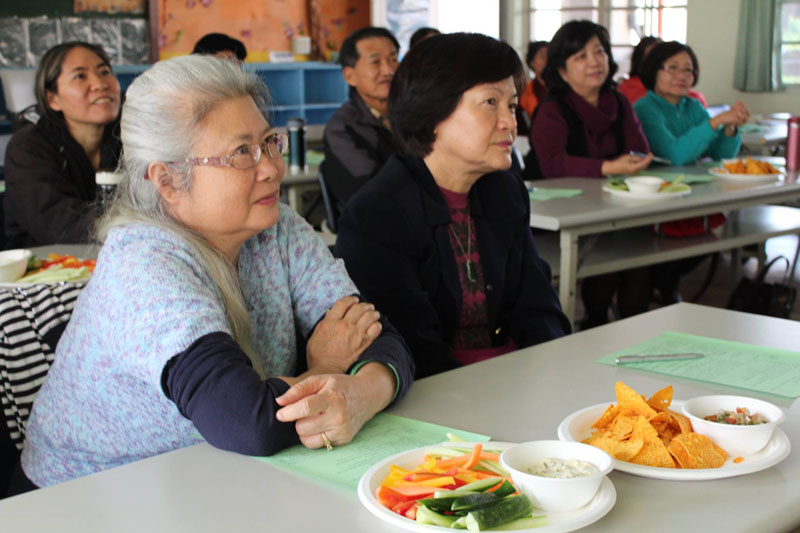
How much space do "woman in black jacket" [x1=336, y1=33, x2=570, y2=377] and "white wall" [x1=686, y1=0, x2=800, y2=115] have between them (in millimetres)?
7066

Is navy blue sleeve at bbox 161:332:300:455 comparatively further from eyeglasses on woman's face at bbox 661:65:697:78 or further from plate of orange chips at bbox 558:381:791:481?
eyeglasses on woman's face at bbox 661:65:697:78

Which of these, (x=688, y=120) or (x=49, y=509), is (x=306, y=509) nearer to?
(x=49, y=509)

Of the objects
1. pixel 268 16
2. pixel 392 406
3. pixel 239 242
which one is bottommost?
pixel 392 406

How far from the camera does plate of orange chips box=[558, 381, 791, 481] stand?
107cm

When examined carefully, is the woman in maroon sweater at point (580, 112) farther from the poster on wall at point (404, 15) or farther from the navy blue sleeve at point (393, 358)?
the poster on wall at point (404, 15)

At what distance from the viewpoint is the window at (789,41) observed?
8016mm

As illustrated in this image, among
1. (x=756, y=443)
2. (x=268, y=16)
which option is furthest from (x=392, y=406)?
(x=268, y=16)

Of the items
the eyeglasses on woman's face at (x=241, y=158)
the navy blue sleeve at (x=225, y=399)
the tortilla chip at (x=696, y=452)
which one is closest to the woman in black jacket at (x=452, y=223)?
the eyeglasses on woman's face at (x=241, y=158)

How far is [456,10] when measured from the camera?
10.1 metres

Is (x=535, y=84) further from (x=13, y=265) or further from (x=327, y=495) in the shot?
(x=327, y=495)

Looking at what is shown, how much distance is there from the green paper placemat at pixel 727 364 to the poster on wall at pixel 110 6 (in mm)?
6519

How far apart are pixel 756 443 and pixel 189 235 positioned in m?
0.86

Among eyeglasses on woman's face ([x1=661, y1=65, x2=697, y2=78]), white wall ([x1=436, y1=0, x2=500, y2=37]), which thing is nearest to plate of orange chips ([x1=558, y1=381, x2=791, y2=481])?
eyeglasses on woman's face ([x1=661, y1=65, x2=697, y2=78])

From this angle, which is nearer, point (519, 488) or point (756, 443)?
point (519, 488)
